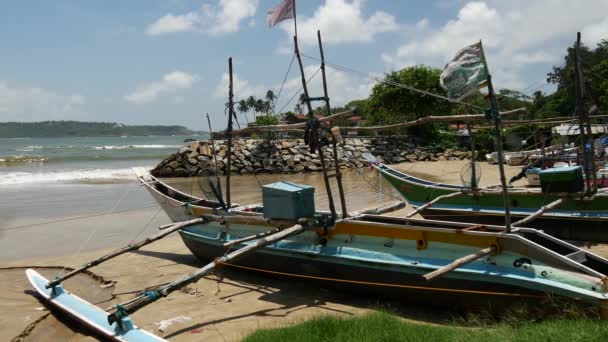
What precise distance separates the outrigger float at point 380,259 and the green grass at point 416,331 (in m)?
0.59

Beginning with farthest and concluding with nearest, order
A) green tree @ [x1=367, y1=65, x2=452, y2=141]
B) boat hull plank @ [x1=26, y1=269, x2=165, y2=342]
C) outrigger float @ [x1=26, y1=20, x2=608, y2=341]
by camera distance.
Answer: green tree @ [x1=367, y1=65, x2=452, y2=141]
boat hull plank @ [x1=26, y1=269, x2=165, y2=342]
outrigger float @ [x1=26, y1=20, x2=608, y2=341]

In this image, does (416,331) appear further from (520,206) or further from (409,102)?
(409,102)

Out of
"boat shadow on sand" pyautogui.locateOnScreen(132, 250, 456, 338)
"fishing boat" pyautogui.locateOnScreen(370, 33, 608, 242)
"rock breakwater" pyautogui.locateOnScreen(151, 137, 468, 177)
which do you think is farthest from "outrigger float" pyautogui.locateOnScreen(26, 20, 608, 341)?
"rock breakwater" pyautogui.locateOnScreen(151, 137, 468, 177)

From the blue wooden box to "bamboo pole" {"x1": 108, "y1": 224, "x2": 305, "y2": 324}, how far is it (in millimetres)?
373

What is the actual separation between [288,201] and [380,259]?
187cm

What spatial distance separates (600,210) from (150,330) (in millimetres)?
9072

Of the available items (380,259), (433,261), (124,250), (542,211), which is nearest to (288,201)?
(380,259)

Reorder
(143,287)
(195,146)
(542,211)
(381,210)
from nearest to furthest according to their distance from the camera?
(143,287), (381,210), (542,211), (195,146)

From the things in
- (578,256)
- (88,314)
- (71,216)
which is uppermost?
(578,256)

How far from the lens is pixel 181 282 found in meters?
7.06

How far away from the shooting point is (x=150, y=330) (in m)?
7.02

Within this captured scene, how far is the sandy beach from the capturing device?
7.16 metres

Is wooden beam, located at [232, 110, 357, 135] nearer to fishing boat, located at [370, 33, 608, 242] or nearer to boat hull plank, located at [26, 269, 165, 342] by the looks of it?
fishing boat, located at [370, 33, 608, 242]

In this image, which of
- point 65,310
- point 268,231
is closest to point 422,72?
point 268,231
